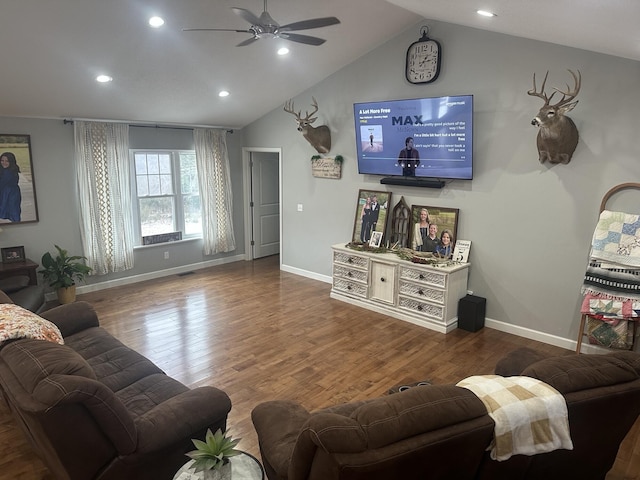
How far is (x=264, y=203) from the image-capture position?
7738mm

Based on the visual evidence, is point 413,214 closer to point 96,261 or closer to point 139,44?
point 139,44

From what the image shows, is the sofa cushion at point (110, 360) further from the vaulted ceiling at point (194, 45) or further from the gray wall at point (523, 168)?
the gray wall at point (523, 168)

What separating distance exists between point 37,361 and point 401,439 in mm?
1597

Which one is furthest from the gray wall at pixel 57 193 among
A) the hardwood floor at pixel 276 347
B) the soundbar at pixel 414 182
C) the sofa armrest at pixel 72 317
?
the soundbar at pixel 414 182

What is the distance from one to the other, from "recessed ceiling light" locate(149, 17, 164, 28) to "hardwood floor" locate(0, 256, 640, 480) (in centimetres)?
297

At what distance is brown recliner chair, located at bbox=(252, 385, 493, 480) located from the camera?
1.35 m


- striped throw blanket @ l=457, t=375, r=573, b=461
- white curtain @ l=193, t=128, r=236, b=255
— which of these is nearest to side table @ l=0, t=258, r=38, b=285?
white curtain @ l=193, t=128, r=236, b=255

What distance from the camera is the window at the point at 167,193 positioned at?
6.32 meters

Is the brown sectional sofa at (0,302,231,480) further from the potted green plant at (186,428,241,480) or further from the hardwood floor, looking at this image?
the hardwood floor

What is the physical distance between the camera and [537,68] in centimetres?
Answer: 413

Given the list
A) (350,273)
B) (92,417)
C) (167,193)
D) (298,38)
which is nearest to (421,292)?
(350,273)

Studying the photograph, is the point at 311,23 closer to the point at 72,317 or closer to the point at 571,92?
the point at 571,92

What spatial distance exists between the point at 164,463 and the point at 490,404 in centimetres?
160

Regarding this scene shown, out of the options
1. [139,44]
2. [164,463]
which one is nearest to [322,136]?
[139,44]
